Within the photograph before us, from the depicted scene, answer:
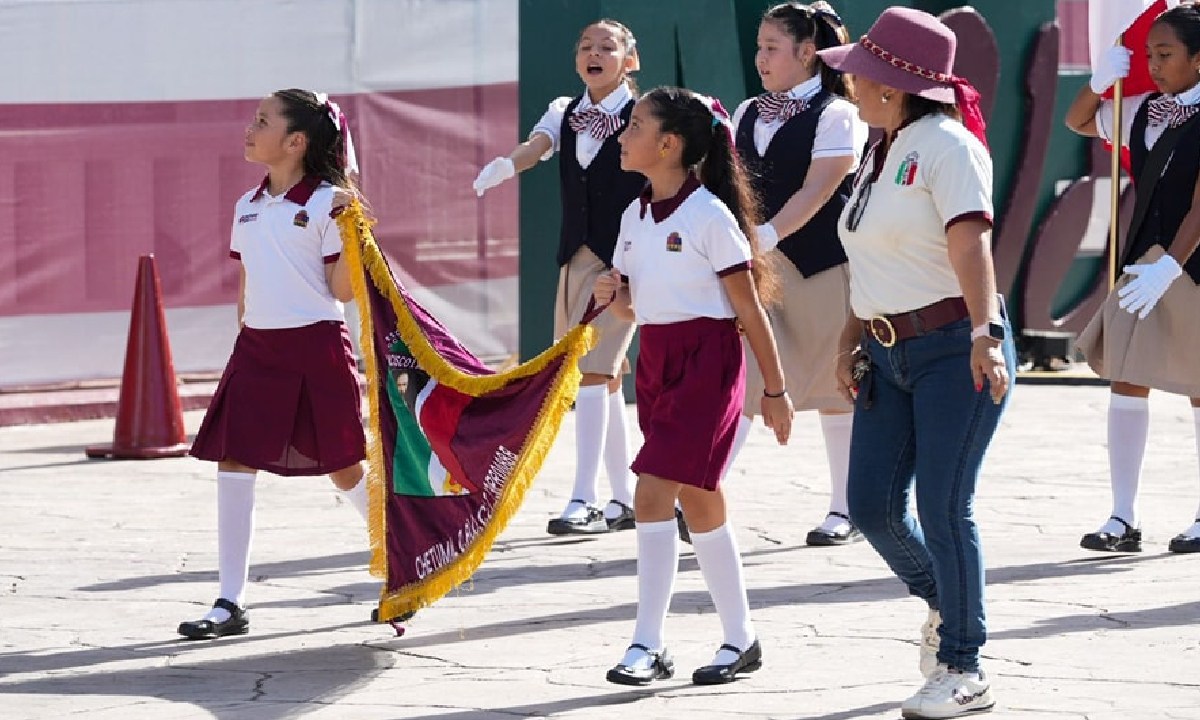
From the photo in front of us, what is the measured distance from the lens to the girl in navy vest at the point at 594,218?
828 centimetres

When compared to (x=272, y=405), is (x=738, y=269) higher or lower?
higher

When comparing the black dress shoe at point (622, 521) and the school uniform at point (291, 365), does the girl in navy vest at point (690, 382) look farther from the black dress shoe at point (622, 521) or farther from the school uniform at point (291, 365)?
the black dress shoe at point (622, 521)

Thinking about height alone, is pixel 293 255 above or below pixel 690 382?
above

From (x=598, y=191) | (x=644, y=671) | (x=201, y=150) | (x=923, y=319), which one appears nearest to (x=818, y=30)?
(x=598, y=191)

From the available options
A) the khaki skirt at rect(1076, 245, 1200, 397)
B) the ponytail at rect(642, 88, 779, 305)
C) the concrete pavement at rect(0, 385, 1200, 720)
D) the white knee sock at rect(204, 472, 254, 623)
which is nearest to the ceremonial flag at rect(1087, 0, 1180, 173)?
the khaki skirt at rect(1076, 245, 1200, 397)

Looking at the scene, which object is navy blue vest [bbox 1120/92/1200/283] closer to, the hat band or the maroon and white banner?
the hat band

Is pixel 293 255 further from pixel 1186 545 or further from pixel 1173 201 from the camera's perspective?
pixel 1186 545

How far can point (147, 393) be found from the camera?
10.4m

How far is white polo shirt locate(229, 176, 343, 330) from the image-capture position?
6.66m

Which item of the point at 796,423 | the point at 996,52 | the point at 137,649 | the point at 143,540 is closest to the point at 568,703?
the point at 137,649

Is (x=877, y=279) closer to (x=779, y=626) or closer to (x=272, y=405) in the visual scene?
(x=779, y=626)

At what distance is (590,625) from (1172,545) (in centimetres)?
235

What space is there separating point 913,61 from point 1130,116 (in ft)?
10.4

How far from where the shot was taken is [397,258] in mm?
12641
